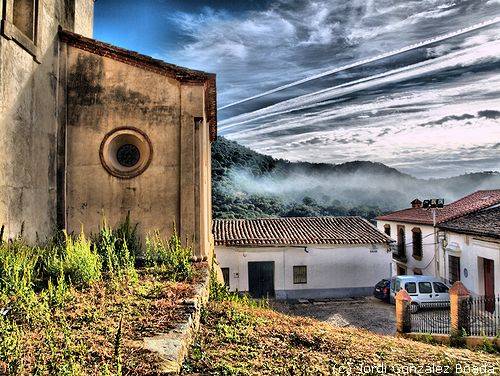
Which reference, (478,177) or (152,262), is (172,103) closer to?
(152,262)

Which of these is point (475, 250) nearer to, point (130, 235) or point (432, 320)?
point (432, 320)

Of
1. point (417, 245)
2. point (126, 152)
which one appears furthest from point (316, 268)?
point (126, 152)

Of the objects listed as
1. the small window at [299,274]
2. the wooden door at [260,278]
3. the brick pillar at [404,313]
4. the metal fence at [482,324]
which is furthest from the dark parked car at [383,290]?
the brick pillar at [404,313]

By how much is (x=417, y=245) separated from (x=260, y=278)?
31.2 feet

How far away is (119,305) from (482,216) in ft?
57.3

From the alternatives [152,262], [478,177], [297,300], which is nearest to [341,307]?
[297,300]

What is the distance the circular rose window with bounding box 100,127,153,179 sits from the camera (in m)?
9.75

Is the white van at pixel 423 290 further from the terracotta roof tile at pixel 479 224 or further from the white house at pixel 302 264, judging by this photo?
the white house at pixel 302 264

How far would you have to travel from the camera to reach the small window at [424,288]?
17.2m

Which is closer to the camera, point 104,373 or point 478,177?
point 104,373

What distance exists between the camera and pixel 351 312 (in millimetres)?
17344

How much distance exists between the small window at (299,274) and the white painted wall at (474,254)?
703 cm

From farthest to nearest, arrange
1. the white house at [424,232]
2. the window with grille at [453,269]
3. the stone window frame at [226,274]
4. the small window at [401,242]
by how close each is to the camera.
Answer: the small window at [401,242] → the stone window frame at [226,274] → the white house at [424,232] → the window with grille at [453,269]

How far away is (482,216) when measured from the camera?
58.6 feet
